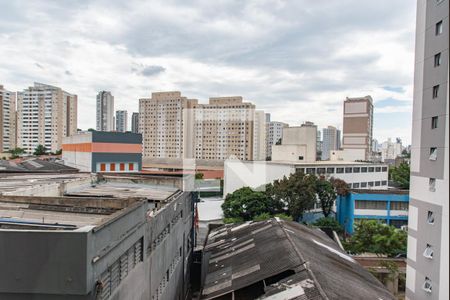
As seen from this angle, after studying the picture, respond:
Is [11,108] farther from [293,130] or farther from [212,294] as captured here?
[212,294]

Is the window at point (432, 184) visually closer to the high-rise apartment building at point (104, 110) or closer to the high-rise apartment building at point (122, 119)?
the high-rise apartment building at point (104, 110)

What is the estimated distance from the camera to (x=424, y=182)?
8336 millimetres

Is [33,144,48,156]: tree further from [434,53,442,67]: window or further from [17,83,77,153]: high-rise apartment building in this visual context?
[434,53,442,67]: window

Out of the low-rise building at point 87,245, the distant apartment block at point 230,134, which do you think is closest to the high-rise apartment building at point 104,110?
the distant apartment block at point 230,134

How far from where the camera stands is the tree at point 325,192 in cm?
1977

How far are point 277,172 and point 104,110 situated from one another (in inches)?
1753

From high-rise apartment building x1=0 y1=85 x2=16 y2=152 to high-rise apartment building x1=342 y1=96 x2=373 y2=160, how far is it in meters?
49.3

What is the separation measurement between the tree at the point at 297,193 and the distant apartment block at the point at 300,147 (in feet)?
27.9

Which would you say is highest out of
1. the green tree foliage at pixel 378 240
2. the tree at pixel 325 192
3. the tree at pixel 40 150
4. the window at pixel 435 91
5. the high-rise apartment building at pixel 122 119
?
the high-rise apartment building at pixel 122 119

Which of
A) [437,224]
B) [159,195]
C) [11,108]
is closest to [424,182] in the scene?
[437,224]

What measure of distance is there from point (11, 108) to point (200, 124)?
35642 mm

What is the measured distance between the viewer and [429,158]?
8125 millimetres

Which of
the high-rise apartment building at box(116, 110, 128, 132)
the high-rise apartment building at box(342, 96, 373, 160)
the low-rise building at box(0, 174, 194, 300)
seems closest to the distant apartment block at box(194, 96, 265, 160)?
the high-rise apartment building at box(342, 96, 373, 160)

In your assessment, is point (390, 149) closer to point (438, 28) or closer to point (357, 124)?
point (357, 124)
